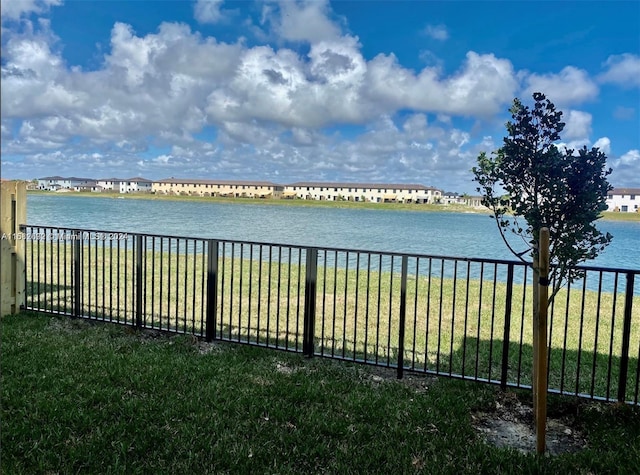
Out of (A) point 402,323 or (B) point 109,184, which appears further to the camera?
(B) point 109,184

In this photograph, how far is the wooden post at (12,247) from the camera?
524cm

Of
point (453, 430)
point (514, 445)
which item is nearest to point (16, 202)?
point (453, 430)

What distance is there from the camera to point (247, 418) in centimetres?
292

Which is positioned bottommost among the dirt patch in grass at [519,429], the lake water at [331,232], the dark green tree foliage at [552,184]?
the dirt patch in grass at [519,429]

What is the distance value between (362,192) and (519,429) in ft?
223

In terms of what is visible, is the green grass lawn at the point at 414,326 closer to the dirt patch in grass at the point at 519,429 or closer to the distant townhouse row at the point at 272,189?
the dirt patch in grass at the point at 519,429

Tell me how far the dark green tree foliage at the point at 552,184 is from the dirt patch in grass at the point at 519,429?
3.54 ft

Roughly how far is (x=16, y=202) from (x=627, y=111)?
9464 mm

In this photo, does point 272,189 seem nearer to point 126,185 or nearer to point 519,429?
point 126,185

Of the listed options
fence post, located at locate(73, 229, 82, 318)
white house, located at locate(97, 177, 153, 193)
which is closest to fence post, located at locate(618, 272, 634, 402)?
fence post, located at locate(73, 229, 82, 318)

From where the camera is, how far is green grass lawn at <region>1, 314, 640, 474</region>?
2.42 m

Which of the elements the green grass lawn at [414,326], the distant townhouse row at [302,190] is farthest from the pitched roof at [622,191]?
the distant townhouse row at [302,190]

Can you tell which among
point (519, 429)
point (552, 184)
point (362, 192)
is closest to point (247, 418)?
point (519, 429)

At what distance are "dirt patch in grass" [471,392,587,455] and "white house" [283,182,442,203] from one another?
193ft
